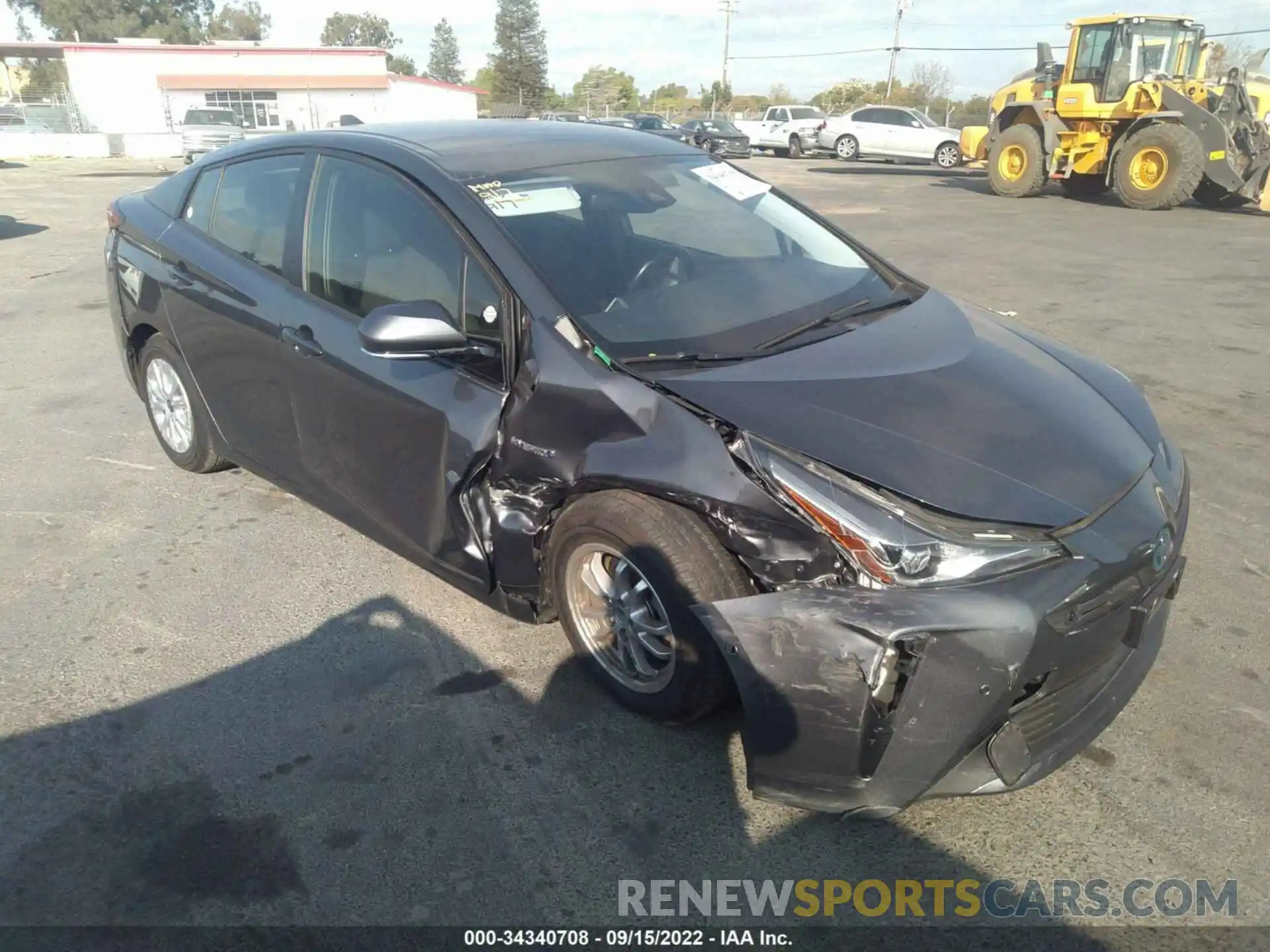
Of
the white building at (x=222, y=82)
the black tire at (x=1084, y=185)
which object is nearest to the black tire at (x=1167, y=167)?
the black tire at (x=1084, y=185)

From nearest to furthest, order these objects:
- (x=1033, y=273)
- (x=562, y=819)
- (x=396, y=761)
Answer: (x=562, y=819) < (x=396, y=761) < (x=1033, y=273)

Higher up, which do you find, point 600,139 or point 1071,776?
point 600,139

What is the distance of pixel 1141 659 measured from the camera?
2.65 metres

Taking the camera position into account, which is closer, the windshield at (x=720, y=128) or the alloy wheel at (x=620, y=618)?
the alloy wheel at (x=620, y=618)

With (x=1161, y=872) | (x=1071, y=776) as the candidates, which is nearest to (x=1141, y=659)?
(x=1071, y=776)

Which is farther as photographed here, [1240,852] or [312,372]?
[312,372]

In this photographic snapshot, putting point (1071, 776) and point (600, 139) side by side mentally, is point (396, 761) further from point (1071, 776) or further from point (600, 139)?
point (600, 139)

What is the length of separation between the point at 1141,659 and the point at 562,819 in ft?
5.48

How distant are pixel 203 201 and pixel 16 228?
1319 centimetres

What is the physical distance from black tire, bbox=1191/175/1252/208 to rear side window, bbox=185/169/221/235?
16684 millimetres

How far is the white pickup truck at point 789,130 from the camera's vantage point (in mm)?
32875

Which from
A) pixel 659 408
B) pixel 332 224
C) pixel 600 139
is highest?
pixel 600 139

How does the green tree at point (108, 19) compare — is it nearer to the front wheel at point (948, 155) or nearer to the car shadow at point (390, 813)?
the front wheel at point (948, 155)

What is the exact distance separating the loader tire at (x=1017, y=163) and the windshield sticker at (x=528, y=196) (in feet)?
55.2
